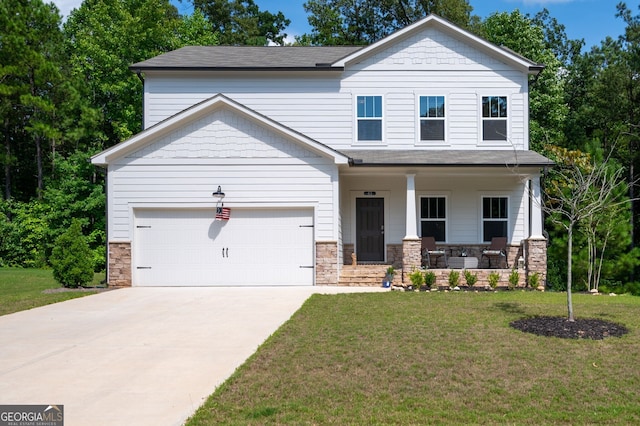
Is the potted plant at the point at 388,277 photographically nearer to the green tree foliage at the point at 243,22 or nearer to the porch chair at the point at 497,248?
the porch chair at the point at 497,248

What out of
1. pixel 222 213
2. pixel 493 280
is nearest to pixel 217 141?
pixel 222 213

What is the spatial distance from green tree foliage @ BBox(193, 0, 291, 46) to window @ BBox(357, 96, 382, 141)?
2332 cm

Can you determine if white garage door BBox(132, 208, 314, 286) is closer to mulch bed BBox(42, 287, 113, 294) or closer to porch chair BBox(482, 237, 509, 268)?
mulch bed BBox(42, 287, 113, 294)

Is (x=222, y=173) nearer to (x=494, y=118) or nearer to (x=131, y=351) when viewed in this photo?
(x=131, y=351)

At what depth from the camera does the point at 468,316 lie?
970 cm

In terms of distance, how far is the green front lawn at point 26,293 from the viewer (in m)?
11.9

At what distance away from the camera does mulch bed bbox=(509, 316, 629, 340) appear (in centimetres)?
797

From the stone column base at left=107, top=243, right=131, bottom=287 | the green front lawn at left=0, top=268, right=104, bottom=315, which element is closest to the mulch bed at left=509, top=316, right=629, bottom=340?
the green front lawn at left=0, top=268, right=104, bottom=315

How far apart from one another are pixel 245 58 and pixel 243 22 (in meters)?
23.8

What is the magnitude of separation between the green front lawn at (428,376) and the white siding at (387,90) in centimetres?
927

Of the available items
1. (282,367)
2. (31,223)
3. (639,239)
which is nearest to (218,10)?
(31,223)

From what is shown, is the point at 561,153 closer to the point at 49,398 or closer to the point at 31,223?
the point at 49,398

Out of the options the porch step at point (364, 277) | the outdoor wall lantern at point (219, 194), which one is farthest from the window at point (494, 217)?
the outdoor wall lantern at point (219, 194)

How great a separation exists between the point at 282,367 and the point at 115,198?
10.6 metres
